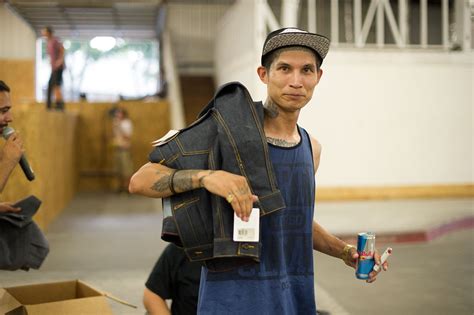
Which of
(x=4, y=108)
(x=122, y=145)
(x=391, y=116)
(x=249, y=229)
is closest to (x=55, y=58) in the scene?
(x=122, y=145)

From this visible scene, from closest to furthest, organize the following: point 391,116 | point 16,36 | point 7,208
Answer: point 7,208 → point 391,116 → point 16,36

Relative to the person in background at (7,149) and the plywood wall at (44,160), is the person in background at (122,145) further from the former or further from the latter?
the person in background at (7,149)

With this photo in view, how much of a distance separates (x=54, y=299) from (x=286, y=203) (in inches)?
76.4

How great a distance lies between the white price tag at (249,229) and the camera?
71.1 inches

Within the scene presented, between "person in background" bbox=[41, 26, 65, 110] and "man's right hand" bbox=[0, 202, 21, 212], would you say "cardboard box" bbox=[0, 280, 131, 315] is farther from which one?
"person in background" bbox=[41, 26, 65, 110]

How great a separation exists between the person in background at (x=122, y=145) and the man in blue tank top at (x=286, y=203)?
11.6m

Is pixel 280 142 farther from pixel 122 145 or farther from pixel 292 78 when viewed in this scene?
pixel 122 145

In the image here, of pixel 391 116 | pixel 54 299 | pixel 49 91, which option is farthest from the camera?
pixel 391 116

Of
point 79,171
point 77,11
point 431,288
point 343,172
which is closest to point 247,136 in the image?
point 431,288

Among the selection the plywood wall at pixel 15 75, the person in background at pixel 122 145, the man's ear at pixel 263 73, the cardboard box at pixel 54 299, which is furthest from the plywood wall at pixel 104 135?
the man's ear at pixel 263 73

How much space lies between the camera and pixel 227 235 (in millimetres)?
1834

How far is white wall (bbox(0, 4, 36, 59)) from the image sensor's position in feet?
58.1

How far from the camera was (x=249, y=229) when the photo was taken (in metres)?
1.81

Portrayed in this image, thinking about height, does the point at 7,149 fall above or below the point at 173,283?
above
